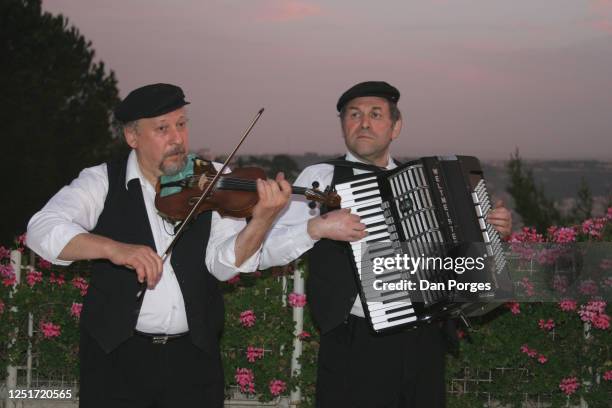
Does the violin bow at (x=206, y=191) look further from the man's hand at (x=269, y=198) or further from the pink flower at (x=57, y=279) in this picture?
the pink flower at (x=57, y=279)

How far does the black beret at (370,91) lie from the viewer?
4156 mm

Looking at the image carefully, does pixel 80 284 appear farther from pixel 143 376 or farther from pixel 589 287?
pixel 589 287

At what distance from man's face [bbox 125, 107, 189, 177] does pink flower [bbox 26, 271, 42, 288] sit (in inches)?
125

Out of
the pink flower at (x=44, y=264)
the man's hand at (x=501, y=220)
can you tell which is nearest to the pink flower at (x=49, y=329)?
the pink flower at (x=44, y=264)

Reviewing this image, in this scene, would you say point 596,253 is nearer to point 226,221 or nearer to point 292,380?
point 292,380

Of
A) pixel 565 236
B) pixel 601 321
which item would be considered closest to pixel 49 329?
pixel 565 236

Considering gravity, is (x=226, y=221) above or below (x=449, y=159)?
below

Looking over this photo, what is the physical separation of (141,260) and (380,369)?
57.0 inches

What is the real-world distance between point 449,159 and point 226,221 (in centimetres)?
108

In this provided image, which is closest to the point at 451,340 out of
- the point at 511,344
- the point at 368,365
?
the point at 368,365

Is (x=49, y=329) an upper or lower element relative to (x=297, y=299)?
lower

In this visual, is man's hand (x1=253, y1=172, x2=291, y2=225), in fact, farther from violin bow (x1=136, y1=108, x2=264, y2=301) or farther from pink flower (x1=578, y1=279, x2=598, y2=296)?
pink flower (x1=578, y1=279, x2=598, y2=296)

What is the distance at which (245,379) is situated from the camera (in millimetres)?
6145

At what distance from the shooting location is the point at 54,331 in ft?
20.5
